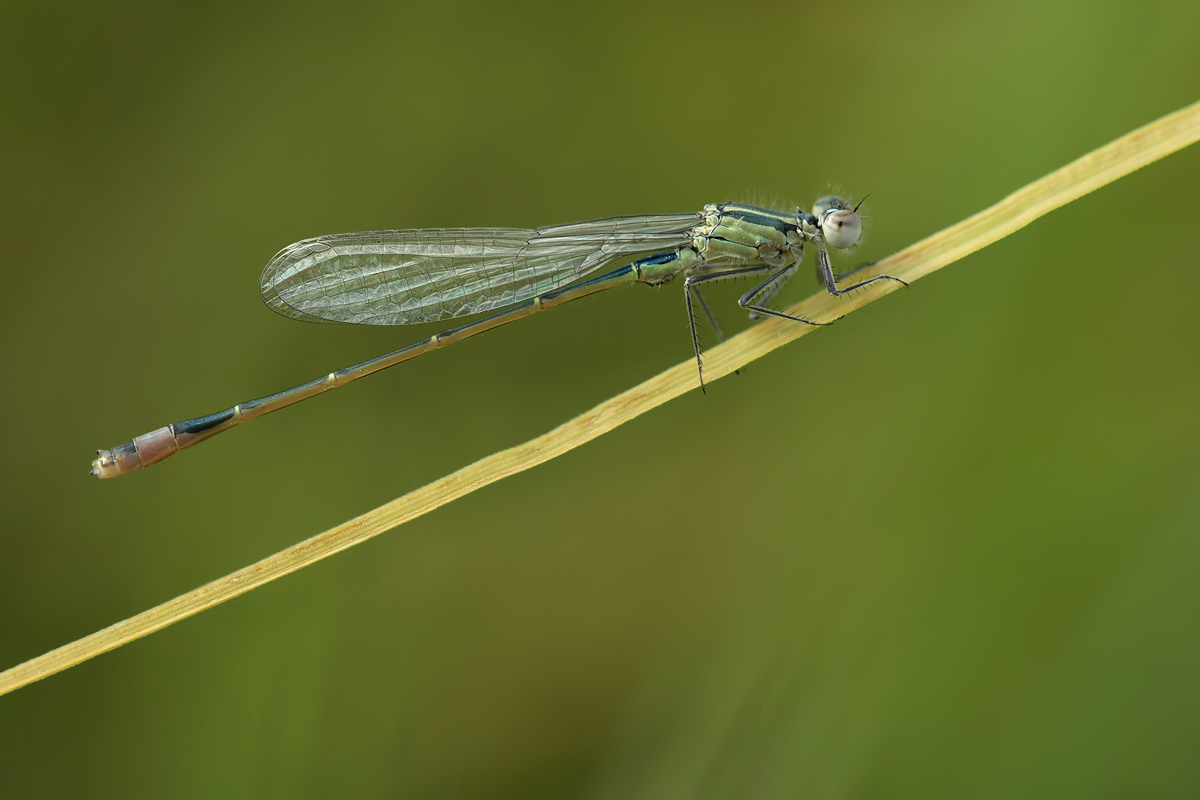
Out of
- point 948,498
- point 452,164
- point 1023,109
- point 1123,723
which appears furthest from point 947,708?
point 452,164

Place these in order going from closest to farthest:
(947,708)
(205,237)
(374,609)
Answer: (947,708) → (374,609) → (205,237)

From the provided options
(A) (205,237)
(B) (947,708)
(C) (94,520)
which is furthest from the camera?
(A) (205,237)

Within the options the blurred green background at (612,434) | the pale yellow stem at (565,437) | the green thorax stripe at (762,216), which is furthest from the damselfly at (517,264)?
the pale yellow stem at (565,437)

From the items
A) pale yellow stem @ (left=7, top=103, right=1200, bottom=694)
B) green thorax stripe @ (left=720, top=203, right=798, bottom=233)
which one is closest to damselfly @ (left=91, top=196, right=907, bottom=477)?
green thorax stripe @ (left=720, top=203, right=798, bottom=233)

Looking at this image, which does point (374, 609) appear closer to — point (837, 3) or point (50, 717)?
point (50, 717)

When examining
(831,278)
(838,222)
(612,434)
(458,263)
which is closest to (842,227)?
(838,222)

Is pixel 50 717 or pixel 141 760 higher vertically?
pixel 50 717
